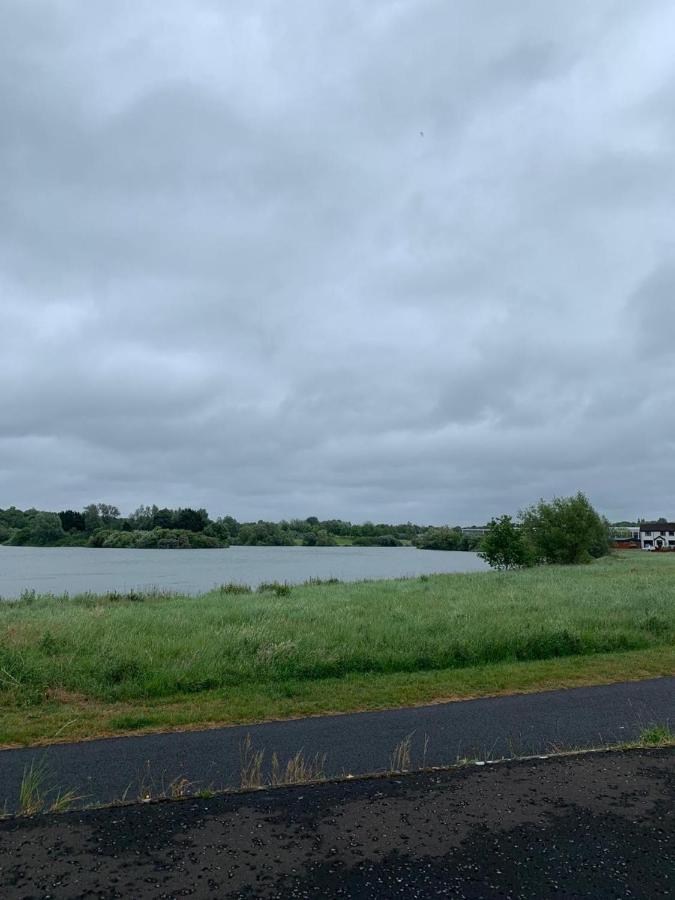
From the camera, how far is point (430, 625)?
44.5ft

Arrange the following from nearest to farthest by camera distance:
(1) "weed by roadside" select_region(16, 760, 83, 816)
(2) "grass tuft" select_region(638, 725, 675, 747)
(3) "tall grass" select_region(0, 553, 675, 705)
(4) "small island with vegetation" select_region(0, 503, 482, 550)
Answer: (1) "weed by roadside" select_region(16, 760, 83, 816) → (2) "grass tuft" select_region(638, 725, 675, 747) → (3) "tall grass" select_region(0, 553, 675, 705) → (4) "small island with vegetation" select_region(0, 503, 482, 550)

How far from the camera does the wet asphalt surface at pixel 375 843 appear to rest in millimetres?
3383

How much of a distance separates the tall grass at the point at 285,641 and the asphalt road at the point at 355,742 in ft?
8.24

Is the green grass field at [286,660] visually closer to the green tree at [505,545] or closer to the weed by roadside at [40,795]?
the weed by roadside at [40,795]

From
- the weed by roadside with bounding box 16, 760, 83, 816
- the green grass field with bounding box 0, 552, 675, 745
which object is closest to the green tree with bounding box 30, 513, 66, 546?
the green grass field with bounding box 0, 552, 675, 745

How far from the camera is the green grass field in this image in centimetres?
874

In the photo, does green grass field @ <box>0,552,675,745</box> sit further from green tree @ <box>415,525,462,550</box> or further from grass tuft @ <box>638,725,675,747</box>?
green tree @ <box>415,525,462,550</box>

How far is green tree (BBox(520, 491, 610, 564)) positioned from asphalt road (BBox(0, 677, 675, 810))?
5092cm

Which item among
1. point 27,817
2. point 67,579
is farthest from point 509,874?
point 67,579

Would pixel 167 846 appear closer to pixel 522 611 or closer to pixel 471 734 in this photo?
pixel 471 734

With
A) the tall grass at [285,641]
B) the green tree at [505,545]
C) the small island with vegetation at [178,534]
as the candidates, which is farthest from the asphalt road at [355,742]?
the small island with vegetation at [178,534]

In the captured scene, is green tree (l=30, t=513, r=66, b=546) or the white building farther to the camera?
the white building

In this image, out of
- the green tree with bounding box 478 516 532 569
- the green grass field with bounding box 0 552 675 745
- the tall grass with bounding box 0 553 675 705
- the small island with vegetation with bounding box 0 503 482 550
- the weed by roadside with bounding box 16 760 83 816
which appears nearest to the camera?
the weed by roadside with bounding box 16 760 83 816

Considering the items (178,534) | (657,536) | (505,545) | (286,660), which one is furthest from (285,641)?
(657,536)
